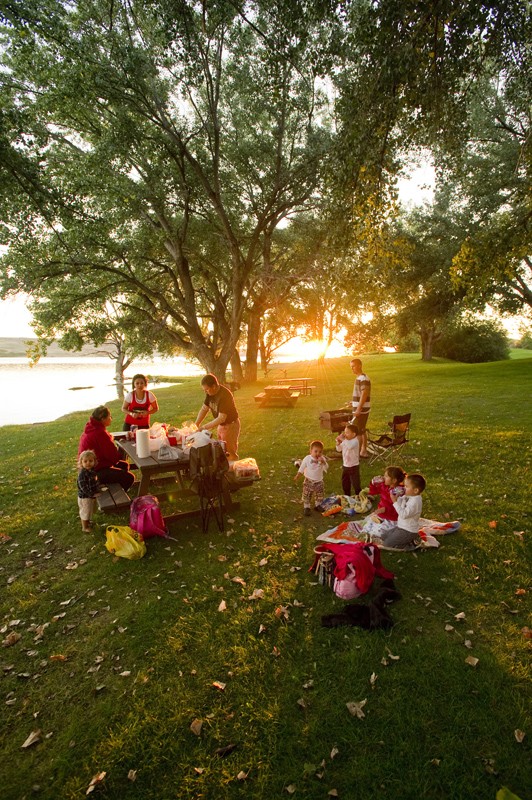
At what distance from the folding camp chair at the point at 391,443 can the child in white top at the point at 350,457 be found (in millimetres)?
2597

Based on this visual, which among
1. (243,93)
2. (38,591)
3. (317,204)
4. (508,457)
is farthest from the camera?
(317,204)

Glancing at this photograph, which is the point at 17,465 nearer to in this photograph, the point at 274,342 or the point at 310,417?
the point at 310,417

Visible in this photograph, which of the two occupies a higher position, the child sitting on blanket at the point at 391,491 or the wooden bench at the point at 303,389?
the wooden bench at the point at 303,389

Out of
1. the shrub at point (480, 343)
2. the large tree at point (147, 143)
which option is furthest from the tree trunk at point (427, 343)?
the large tree at point (147, 143)

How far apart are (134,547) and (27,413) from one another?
89.7 feet

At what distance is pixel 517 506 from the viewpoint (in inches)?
335

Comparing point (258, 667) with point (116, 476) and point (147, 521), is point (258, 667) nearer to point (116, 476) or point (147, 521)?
point (147, 521)

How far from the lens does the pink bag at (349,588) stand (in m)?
5.70

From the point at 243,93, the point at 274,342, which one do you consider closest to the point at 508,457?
the point at 243,93

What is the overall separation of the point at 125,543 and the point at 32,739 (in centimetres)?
320

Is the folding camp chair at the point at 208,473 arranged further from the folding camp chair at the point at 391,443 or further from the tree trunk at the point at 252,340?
the tree trunk at the point at 252,340

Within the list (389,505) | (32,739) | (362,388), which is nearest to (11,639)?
(32,739)

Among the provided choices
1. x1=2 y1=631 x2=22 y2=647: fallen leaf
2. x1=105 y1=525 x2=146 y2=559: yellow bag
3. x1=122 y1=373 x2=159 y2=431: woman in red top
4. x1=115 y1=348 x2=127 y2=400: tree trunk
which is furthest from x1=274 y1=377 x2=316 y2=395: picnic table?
x1=2 y1=631 x2=22 y2=647: fallen leaf

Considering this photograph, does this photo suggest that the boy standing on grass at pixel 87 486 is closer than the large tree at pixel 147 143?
Yes
